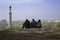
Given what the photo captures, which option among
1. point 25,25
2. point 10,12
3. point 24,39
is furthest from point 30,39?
point 10,12

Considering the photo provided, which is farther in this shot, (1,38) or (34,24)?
(34,24)

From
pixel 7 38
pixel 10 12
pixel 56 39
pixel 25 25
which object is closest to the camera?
pixel 56 39

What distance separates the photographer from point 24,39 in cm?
335

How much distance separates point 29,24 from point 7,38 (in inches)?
239

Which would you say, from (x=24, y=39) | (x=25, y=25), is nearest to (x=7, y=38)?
(x=24, y=39)

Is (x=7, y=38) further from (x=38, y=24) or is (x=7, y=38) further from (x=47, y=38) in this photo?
(x=38, y=24)

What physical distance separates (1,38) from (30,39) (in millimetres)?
601

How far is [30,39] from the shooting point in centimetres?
330

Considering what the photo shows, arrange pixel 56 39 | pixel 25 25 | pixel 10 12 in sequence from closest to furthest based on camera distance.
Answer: pixel 56 39
pixel 25 25
pixel 10 12

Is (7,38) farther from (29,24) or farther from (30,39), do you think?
(29,24)

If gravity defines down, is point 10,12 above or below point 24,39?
above

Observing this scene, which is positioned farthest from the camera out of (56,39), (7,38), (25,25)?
(25,25)

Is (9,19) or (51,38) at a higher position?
(9,19)

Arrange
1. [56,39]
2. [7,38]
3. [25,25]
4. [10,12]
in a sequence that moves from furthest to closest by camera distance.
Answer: [10,12] < [25,25] < [7,38] < [56,39]
